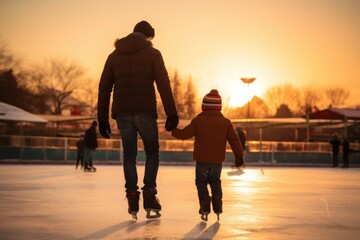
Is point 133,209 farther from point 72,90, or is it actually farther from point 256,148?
point 72,90

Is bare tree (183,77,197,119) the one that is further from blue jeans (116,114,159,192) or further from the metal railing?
blue jeans (116,114,159,192)

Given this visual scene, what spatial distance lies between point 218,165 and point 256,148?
124ft

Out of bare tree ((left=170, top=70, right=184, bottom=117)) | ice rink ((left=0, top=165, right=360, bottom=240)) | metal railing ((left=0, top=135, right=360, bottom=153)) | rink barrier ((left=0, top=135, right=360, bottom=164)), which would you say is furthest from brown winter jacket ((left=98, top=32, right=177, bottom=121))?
bare tree ((left=170, top=70, right=184, bottom=117))

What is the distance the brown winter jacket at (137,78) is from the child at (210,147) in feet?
1.63

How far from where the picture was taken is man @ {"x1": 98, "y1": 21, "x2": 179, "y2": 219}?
27.6ft

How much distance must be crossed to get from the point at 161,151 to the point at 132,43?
1449 inches

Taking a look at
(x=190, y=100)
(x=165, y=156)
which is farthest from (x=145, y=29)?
(x=190, y=100)

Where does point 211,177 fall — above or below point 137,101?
below

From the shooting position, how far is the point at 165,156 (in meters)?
44.9

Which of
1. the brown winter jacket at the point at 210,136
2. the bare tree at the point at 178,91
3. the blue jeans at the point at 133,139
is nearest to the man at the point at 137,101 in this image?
the blue jeans at the point at 133,139

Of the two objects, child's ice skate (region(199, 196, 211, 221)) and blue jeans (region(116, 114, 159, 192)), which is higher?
blue jeans (region(116, 114, 159, 192))

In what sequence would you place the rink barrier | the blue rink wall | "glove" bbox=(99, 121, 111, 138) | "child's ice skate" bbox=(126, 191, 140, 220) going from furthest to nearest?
the rink barrier < the blue rink wall < "glove" bbox=(99, 121, 111, 138) < "child's ice skate" bbox=(126, 191, 140, 220)

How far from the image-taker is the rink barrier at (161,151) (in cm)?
4181

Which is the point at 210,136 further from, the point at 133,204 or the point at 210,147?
the point at 133,204
